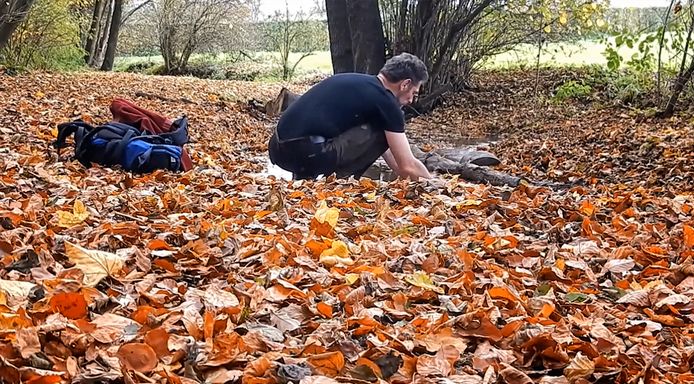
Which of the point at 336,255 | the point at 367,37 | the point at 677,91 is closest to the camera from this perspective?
the point at 336,255

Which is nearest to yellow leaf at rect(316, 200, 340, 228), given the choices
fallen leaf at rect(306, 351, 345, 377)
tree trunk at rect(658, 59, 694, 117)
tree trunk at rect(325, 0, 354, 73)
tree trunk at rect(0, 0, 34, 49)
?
fallen leaf at rect(306, 351, 345, 377)

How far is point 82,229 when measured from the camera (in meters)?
2.68

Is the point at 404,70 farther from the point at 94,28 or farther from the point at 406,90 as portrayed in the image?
the point at 94,28

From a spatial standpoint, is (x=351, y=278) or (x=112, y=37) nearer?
(x=351, y=278)

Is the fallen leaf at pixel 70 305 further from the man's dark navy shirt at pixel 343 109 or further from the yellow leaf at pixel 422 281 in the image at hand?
the man's dark navy shirt at pixel 343 109

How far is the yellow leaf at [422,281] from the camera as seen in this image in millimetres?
2150

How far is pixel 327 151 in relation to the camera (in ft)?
15.8

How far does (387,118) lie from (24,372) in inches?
139

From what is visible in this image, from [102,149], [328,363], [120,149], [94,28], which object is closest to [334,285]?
[328,363]

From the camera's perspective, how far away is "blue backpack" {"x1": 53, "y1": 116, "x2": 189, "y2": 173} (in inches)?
183

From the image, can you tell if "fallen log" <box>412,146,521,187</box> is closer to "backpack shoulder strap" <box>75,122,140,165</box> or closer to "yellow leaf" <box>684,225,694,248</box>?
"yellow leaf" <box>684,225,694,248</box>

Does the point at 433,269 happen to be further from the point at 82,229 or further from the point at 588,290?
the point at 82,229

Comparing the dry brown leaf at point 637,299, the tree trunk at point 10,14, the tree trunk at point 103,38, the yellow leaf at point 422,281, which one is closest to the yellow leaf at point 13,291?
the yellow leaf at point 422,281

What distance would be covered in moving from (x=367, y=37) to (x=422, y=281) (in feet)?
27.0
